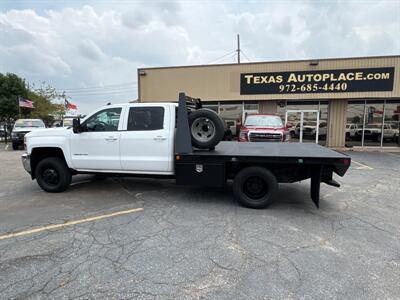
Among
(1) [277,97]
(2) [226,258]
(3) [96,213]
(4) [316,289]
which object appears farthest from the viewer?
(1) [277,97]

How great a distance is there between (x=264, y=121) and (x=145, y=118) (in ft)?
20.5

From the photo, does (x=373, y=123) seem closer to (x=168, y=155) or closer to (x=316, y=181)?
(x=316, y=181)

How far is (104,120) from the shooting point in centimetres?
564

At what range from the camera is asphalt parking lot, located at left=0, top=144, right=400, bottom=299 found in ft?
8.85

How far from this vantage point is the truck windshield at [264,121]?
10203 mm

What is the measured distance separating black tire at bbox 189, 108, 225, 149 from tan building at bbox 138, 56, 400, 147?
32.6ft

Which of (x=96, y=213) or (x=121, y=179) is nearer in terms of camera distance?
(x=96, y=213)

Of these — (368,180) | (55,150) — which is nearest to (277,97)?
(368,180)

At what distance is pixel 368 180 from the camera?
7.53 meters

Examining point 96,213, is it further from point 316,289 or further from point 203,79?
point 203,79

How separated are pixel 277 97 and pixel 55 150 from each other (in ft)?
41.1

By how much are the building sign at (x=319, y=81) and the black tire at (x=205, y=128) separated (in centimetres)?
1111

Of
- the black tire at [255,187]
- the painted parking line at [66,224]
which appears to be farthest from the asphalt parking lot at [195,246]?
the black tire at [255,187]

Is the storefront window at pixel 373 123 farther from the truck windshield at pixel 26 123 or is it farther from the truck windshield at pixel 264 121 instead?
the truck windshield at pixel 26 123
